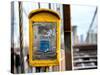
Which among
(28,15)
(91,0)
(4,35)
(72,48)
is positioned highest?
(91,0)

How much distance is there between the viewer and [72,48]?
150 cm

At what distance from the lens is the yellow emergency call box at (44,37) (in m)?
1.40

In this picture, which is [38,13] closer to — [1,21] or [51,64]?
[1,21]

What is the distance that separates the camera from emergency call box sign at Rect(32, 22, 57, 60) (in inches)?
55.4

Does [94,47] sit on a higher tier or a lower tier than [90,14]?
lower

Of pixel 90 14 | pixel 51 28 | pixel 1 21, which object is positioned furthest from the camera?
pixel 90 14

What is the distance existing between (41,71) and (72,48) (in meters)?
0.29

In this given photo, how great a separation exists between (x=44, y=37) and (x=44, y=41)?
3 cm

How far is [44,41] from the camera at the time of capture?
4.64 feet

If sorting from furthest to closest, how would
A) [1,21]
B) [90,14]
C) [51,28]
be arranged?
1. [90,14]
2. [51,28]
3. [1,21]

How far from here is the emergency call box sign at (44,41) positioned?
4.61ft

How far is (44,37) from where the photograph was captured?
1417mm

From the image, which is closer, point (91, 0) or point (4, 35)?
point (4, 35)

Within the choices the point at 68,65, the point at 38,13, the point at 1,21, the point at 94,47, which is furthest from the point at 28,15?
the point at 94,47
